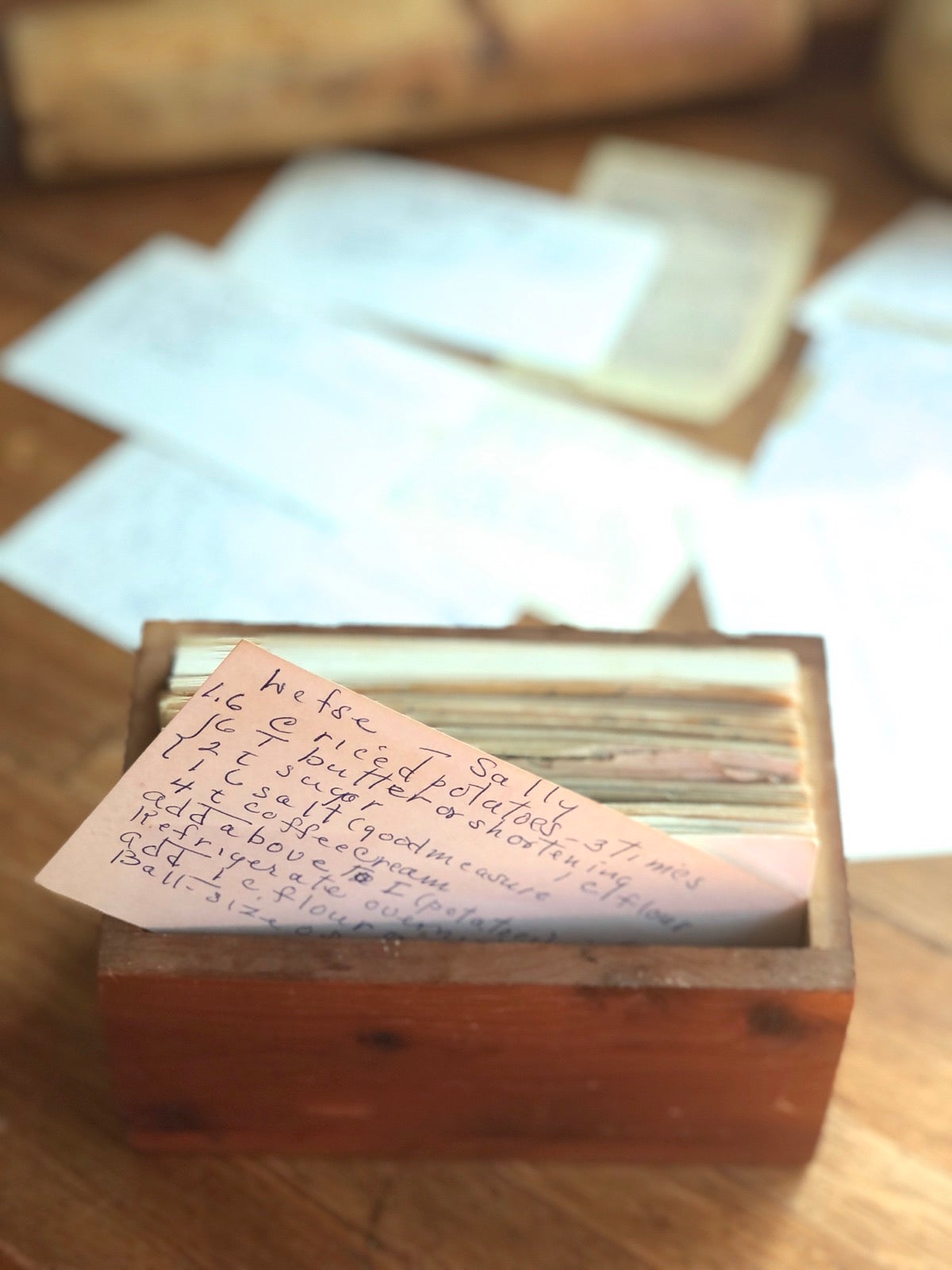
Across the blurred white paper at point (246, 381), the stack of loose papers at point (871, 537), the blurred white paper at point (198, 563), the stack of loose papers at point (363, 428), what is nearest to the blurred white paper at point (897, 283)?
the stack of loose papers at point (871, 537)

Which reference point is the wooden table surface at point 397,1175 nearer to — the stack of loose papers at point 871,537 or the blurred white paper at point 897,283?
the stack of loose papers at point 871,537

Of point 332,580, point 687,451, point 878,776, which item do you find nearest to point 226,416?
point 332,580

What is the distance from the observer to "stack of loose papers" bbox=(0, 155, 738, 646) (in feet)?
2.62

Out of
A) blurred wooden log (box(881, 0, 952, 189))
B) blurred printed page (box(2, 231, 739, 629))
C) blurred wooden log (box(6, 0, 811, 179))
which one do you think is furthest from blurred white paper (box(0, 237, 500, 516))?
blurred wooden log (box(881, 0, 952, 189))

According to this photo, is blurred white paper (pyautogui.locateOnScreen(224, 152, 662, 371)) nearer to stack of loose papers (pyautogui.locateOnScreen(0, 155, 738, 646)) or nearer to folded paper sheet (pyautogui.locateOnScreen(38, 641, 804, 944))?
stack of loose papers (pyautogui.locateOnScreen(0, 155, 738, 646))

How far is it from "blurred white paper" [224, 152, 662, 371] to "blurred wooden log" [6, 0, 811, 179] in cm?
5

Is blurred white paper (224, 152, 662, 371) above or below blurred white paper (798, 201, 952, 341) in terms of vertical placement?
below

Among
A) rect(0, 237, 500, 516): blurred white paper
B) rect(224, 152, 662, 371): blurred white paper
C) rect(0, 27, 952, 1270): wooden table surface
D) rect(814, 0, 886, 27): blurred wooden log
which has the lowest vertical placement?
rect(0, 27, 952, 1270): wooden table surface

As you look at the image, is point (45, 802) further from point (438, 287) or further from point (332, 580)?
point (438, 287)

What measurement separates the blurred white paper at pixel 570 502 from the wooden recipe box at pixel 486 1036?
0.25 metres

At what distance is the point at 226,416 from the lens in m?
0.90

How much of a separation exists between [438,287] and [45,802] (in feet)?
1.59

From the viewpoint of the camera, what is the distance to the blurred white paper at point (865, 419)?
86 cm

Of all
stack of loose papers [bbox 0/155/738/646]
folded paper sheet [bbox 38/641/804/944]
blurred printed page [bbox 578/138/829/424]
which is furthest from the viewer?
blurred printed page [bbox 578/138/829/424]
